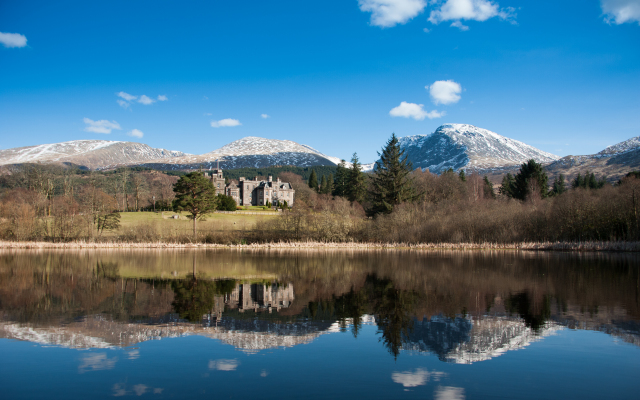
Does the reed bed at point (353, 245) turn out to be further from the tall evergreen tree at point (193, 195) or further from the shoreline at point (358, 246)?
the tall evergreen tree at point (193, 195)

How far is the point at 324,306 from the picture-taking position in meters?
12.6

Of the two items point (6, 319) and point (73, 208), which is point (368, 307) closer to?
point (6, 319)

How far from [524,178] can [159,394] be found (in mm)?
66037

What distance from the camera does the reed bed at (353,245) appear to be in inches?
1364

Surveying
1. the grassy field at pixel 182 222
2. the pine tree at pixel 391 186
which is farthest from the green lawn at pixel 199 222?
the pine tree at pixel 391 186

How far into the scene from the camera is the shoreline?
3466 centimetres

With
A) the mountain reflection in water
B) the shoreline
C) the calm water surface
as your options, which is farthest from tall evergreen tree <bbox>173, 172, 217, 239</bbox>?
the calm water surface

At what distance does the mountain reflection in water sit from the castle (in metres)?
98.1

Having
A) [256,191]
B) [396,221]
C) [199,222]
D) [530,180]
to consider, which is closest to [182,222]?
[199,222]

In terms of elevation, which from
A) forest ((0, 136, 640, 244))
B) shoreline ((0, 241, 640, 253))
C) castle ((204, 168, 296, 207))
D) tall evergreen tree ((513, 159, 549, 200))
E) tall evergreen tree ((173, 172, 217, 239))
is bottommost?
shoreline ((0, 241, 640, 253))

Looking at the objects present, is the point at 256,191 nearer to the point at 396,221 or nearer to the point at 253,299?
the point at 396,221

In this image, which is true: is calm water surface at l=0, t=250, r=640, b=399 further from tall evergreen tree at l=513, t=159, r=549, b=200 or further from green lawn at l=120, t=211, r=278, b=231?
tall evergreen tree at l=513, t=159, r=549, b=200

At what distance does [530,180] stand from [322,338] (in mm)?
59697

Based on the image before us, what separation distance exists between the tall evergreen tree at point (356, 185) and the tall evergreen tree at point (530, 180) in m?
27.0
